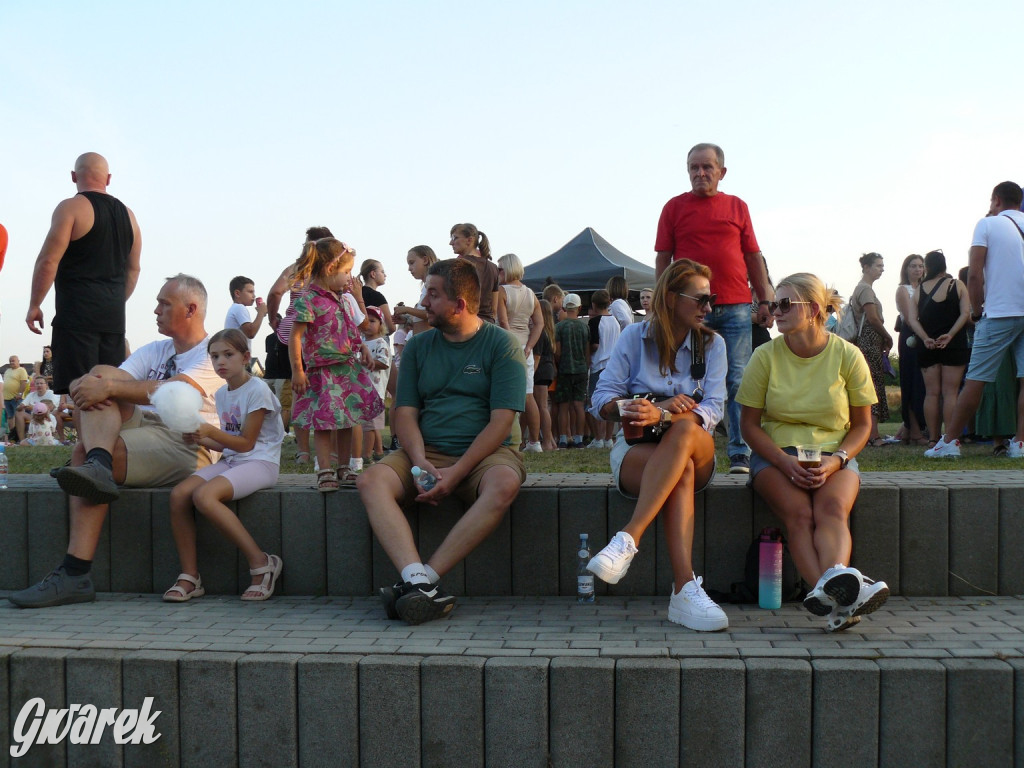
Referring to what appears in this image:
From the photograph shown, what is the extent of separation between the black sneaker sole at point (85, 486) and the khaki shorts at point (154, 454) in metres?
0.29

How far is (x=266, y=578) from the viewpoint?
4.39m

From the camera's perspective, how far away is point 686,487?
156 inches

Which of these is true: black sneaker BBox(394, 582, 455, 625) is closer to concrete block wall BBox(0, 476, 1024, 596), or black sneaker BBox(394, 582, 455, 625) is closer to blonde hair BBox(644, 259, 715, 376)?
concrete block wall BBox(0, 476, 1024, 596)

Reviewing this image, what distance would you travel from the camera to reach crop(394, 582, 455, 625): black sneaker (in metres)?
3.73

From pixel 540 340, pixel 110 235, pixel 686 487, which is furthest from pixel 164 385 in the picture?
pixel 540 340

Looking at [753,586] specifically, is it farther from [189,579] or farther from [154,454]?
[154,454]

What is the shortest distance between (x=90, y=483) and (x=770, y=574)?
2.84 meters

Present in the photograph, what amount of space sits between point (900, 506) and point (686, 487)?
1.00 meters

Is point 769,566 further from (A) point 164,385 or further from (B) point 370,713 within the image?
(A) point 164,385

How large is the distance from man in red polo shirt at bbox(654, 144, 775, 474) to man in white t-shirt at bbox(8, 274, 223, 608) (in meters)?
2.67

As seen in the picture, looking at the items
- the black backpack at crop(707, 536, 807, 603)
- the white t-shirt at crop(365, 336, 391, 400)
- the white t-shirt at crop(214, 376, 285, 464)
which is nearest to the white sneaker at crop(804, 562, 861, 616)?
the black backpack at crop(707, 536, 807, 603)

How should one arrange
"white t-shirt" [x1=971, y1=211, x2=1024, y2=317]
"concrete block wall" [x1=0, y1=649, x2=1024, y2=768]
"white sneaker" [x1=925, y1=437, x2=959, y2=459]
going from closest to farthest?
"concrete block wall" [x1=0, y1=649, x2=1024, y2=768]
"white t-shirt" [x1=971, y1=211, x2=1024, y2=317]
"white sneaker" [x1=925, y1=437, x2=959, y2=459]

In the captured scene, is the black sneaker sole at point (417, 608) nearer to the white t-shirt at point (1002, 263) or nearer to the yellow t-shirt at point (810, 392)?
the yellow t-shirt at point (810, 392)

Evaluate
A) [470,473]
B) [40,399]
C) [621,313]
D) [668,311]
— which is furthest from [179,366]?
[40,399]
